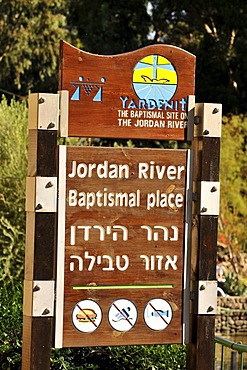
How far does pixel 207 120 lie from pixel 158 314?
1.49 meters

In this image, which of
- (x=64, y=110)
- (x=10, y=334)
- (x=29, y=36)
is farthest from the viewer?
(x=29, y=36)

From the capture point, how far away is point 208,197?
731cm

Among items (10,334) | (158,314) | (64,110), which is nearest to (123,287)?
(158,314)

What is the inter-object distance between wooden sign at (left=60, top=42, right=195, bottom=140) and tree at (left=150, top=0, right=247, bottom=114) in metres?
25.3

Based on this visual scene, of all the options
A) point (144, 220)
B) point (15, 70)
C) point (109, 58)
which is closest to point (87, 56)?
point (109, 58)

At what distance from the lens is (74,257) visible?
22.9 ft

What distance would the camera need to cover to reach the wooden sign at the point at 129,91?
23.1ft

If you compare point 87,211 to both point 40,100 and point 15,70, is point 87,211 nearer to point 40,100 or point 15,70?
point 40,100

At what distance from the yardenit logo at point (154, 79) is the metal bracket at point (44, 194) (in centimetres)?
97

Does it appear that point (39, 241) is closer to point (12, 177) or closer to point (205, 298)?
point (205, 298)

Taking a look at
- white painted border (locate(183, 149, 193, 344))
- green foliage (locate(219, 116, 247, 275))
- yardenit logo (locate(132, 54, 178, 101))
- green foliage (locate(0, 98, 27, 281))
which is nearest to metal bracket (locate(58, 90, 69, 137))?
yardenit logo (locate(132, 54, 178, 101))

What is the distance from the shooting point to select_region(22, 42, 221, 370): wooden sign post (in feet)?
22.7

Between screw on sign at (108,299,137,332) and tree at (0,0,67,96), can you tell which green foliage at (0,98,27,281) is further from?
tree at (0,0,67,96)

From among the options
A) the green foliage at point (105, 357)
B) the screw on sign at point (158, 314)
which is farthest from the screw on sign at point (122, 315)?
the green foliage at point (105, 357)
